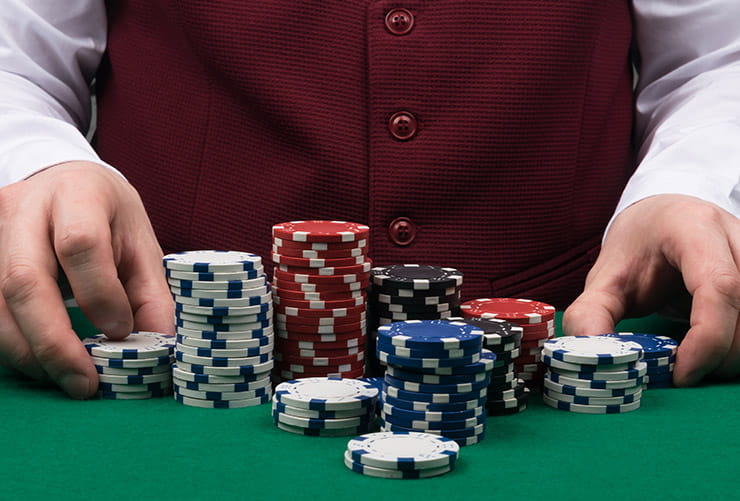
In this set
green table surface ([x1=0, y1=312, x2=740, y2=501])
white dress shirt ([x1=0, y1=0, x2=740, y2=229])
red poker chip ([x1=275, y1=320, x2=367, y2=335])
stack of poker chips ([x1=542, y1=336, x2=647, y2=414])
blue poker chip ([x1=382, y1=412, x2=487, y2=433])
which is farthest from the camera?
white dress shirt ([x1=0, y1=0, x2=740, y2=229])

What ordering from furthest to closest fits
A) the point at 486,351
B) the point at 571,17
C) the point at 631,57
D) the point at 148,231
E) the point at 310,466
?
the point at 631,57 → the point at 571,17 → the point at 148,231 → the point at 486,351 → the point at 310,466

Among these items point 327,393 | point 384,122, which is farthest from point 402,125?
point 327,393

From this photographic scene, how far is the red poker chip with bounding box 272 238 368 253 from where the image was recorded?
1846 millimetres

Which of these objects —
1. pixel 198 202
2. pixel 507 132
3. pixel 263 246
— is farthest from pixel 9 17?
pixel 507 132

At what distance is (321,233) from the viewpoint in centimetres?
187

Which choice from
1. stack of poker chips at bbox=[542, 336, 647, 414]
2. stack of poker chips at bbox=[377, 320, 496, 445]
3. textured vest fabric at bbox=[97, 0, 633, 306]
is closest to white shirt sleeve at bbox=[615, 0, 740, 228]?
textured vest fabric at bbox=[97, 0, 633, 306]

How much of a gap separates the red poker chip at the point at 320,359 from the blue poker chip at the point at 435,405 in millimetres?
267

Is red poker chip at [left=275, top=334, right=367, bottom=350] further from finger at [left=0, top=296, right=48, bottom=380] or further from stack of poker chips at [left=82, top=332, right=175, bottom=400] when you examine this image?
finger at [left=0, top=296, right=48, bottom=380]

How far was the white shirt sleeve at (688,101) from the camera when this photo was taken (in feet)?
7.55

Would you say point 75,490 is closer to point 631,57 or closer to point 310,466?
point 310,466

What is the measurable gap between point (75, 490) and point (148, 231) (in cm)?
83

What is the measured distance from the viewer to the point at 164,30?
260 cm

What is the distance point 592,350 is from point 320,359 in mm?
486

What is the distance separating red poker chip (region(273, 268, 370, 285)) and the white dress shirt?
1.89 ft
